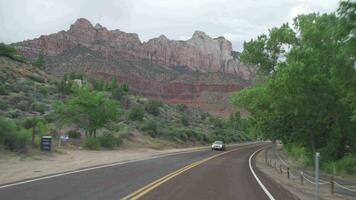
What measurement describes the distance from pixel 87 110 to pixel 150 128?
19.8m

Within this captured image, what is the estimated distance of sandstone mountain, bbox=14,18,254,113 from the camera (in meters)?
131

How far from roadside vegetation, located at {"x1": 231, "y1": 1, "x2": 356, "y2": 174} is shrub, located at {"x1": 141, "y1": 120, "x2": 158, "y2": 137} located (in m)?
25.5

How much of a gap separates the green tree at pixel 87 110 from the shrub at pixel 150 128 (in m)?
16.9

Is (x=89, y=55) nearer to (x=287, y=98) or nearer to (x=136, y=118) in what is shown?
(x=136, y=118)

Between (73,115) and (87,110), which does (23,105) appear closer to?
(73,115)

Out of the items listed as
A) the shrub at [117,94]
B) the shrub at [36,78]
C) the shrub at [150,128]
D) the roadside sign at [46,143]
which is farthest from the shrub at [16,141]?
the shrub at [117,94]

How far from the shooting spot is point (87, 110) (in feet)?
174

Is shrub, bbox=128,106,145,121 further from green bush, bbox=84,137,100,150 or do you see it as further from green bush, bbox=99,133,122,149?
green bush, bbox=84,137,100,150

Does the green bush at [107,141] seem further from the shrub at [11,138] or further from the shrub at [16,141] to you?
the shrub at [11,138]

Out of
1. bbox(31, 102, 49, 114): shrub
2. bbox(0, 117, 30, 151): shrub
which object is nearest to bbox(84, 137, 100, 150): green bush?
bbox(31, 102, 49, 114): shrub

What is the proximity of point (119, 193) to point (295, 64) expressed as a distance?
69.0 feet

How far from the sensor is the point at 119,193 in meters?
15.2

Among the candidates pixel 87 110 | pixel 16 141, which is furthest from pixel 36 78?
pixel 16 141

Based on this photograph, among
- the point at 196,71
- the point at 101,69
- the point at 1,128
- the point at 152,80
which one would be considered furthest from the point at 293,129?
the point at 196,71
